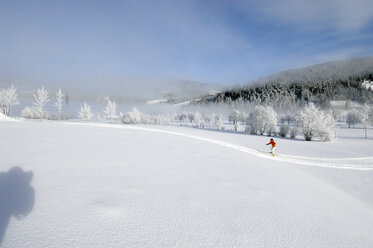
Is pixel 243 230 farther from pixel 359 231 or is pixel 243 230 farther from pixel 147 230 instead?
pixel 359 231

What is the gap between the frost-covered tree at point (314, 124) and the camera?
38013 millimetres

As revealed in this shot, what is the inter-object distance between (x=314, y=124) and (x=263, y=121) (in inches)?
510

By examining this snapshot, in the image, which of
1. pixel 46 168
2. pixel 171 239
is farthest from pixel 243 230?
pixel 46 168

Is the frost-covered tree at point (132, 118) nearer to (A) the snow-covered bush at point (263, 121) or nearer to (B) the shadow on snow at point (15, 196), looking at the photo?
(A) the snow-covered bush at point (263, 121)

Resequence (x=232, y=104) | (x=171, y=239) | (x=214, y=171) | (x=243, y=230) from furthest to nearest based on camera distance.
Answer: (x=232, y=104), (x=214, y=171), (x=243, y=230), (x=171, y=239)

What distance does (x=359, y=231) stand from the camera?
14.7 ft

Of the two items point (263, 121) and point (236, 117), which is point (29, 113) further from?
point (236, 117)

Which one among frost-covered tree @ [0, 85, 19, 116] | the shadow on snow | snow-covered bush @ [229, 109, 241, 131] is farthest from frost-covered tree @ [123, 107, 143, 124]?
the shadow on snow

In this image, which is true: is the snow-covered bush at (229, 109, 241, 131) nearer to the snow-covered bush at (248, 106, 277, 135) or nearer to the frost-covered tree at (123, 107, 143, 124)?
the snow-covered bush at (248, 106, 277, 135)

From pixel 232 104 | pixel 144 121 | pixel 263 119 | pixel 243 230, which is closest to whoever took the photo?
pixel 243 230

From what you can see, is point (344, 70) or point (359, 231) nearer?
point (359, 231)

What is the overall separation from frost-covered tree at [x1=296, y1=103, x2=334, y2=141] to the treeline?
11106 cm

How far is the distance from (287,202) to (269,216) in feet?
4.83

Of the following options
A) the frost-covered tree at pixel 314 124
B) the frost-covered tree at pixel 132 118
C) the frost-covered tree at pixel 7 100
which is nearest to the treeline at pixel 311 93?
the frost-covered tree at pixel 314 124
